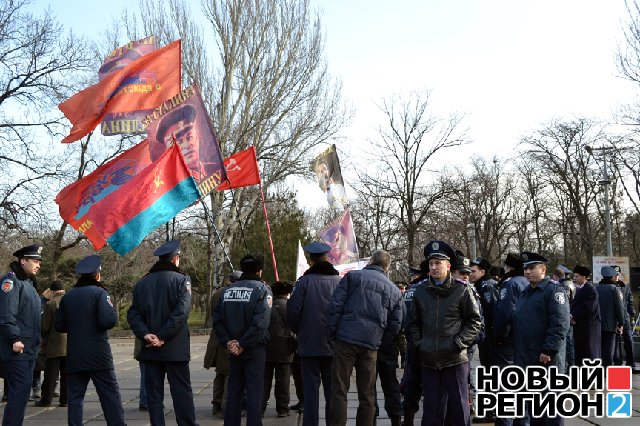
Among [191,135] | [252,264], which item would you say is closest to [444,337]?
[252,264]

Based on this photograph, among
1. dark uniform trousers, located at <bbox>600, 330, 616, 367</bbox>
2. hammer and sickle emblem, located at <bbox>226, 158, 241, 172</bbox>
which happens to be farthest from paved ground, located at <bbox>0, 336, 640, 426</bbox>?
hammer and sickle emblem, located at <bbox>226, 158, 241, 172</bbox>

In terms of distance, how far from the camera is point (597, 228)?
170 feet

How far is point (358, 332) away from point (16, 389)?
11.8 ft

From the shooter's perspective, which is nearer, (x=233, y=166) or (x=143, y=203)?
(x=143, y=203)

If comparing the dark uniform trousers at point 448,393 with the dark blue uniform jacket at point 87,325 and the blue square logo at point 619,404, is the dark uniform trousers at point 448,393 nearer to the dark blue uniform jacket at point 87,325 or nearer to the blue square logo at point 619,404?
the dark blue uniform jacket at point 87,325

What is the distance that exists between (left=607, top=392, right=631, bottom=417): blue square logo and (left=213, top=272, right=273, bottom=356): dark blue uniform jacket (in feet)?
14.8

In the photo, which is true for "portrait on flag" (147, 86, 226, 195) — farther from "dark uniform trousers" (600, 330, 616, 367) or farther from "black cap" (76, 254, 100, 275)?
"dark uniform trousers" (600, 330, 616, 367)

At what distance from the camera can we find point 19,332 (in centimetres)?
820

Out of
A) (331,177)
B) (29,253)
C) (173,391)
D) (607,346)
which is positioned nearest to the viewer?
(173,391)

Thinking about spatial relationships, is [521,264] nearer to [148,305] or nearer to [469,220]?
[148,305]

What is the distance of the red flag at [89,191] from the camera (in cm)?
1021

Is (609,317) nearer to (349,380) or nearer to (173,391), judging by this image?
(349,380)

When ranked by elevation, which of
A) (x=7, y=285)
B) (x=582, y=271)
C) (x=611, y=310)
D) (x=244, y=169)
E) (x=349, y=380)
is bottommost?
(x=349, y=380)

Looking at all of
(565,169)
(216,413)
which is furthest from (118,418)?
(565,169)
